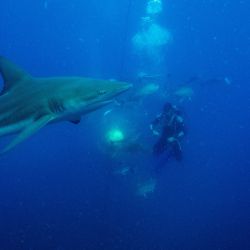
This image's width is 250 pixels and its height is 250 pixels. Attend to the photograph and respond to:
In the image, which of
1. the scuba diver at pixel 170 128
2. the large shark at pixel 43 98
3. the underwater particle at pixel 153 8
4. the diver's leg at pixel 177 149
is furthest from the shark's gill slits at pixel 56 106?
the underwater particle at pixel 153 8

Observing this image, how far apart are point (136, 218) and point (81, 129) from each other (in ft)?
94.2

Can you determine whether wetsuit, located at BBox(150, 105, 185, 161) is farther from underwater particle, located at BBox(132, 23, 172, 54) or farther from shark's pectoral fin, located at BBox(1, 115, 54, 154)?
underwater particle, located at BBox(132, 23, 172, 54)

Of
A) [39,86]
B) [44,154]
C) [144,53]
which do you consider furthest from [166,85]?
[44,154]

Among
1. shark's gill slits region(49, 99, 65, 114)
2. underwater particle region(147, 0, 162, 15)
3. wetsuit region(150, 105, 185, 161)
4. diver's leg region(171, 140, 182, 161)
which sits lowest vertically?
underwater particle region(147, 0, 162, 15)

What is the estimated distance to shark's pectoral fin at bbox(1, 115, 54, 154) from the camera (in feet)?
13.6

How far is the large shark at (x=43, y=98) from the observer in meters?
4.61

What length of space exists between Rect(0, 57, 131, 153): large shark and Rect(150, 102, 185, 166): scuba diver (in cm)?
800

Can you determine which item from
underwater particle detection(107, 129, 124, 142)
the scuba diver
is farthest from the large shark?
underwater particle detection(107, 129, 124, 142)

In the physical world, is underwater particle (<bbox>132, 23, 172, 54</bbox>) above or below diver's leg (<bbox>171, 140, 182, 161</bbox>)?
below

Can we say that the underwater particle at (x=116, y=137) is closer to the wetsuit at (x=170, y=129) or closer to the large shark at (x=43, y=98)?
the wetsuit at (x=170, y=129)

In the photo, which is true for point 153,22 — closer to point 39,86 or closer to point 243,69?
point 39,86

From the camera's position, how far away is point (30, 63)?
134 meters

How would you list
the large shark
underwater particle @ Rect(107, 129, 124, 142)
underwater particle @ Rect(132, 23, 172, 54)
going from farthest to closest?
underwater particle @ Rect(132, 23, 172, 54) → underwater particle @ Rect(107, 129, 124, 142) → the large shark

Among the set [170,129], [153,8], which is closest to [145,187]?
[170,129]
